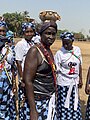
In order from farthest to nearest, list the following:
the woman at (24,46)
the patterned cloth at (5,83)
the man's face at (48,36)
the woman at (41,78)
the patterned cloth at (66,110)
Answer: the patterned cloth at (66,110) < the woman at (24,46) < the patterned cloth at (5,83) < the man's face at (48,36) < the woman at (41,78)

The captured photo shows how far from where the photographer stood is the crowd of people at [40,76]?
9.77 ft

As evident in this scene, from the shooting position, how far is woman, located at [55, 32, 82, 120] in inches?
214

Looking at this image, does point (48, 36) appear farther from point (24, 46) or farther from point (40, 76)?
point (24, 46)

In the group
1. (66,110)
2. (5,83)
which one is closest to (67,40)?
(66,110)

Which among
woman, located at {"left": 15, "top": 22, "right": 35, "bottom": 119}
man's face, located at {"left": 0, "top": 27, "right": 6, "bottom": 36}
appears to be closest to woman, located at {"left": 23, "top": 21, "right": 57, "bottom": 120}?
man's face, located at {"left": 0, "top": 27, "right": 6, "bottom": 36}

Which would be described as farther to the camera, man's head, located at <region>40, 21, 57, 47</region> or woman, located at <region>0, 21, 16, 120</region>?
woman, located at <region>0, 21, 16, 120</region>

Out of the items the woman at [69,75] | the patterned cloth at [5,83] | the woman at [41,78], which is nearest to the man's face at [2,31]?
the patterned cloth at [5,83]

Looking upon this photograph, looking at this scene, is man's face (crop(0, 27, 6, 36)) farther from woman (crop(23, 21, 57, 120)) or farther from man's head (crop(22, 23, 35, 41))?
woman (crop(23, 21, 57, 120))

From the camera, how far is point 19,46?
549 centimetres

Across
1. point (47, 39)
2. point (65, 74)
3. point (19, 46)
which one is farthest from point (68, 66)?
point (47, 39)

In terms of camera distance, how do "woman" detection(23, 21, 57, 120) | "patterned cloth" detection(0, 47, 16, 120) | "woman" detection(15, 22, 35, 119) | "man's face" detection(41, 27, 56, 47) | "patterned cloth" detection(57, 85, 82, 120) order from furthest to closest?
"patterned cloth" detection(57, 85, 82, 120) → "woman" detection(15, 22, 35, 119) → "patterned cloth" detection(0, 47, 16, 120) → "man's face" detection(41, 27, 56, 47) → "woman" detection(23, 21, 57, 120)

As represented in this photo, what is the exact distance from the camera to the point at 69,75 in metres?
5.46

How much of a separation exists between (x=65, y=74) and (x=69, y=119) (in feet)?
2.72

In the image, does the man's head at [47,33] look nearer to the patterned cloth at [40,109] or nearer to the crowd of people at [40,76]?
the crowd of people at [40,76]
